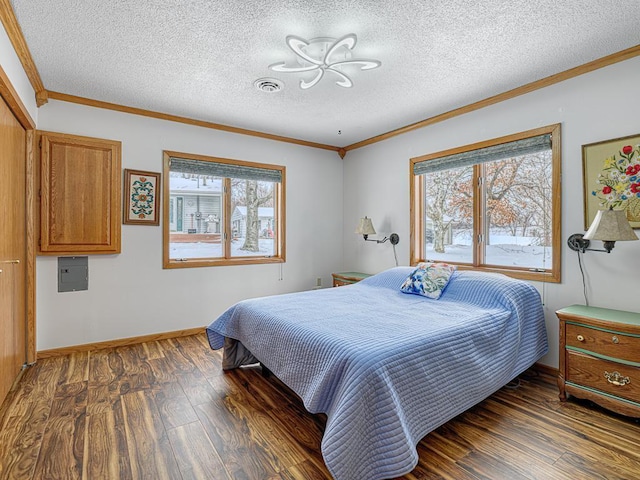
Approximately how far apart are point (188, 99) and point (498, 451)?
3637 millimetres

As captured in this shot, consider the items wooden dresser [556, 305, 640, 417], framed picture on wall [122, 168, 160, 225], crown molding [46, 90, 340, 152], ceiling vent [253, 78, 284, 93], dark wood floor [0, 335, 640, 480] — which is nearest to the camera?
dark wood floor [0, 335, 640, 480]

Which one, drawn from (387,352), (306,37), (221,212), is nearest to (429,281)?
(387,352)

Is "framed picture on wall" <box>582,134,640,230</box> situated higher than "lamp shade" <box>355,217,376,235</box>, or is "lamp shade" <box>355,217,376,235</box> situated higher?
"framed picture on wall" <box>582,134,640,230</box>

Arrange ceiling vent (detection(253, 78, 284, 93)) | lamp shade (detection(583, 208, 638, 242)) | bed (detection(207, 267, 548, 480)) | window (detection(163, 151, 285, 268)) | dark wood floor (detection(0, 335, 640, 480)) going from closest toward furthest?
bed (detection(207, 267, 548, 480))
dark wood floor (detection(0, 335, 640, 480))
lamp shade (detection(583, 208, 638, 242))
ceiling vent (detection(253, 78, 284, 93))
window (detection(163, 151, 285, 268))

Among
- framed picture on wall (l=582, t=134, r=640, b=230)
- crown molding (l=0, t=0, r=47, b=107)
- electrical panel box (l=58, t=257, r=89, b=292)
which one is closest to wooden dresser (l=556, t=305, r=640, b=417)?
framed picture on wall (l=582, t=134, r=640, b=230)

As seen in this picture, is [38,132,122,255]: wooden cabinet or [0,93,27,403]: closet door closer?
[0,93,27,403]: closet door

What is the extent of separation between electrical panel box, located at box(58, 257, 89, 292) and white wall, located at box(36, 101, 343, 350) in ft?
0.15

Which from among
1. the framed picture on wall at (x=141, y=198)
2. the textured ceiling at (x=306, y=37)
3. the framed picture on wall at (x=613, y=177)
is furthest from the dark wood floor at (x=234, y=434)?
the textured ceiling at (x=306, y=37)

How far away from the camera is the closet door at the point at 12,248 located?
7.50 ft

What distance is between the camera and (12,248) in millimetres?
2539

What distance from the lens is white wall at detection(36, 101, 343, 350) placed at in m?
3.24

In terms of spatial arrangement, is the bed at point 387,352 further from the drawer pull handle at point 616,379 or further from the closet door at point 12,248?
the closet door at point 12,248

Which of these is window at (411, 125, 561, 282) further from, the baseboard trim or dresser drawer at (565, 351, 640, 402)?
the baseboard trim

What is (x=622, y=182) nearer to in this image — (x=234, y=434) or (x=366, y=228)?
(x=366, y=228)
